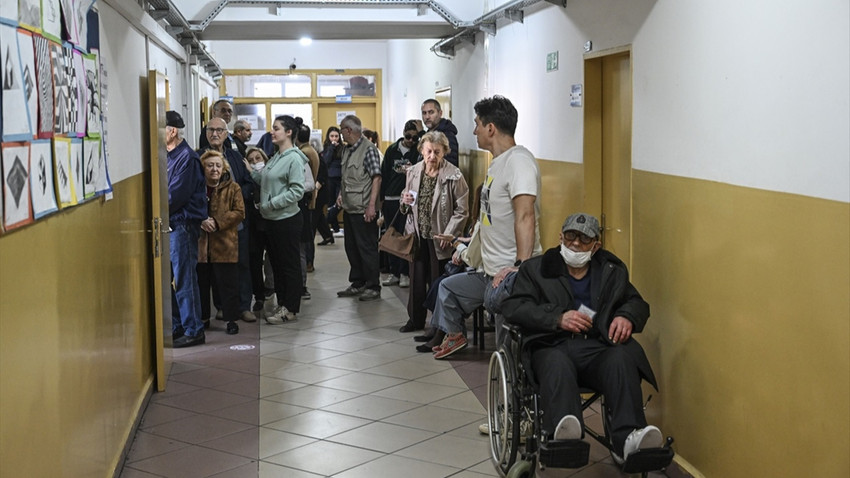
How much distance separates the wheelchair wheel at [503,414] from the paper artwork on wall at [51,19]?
2289 millimetres

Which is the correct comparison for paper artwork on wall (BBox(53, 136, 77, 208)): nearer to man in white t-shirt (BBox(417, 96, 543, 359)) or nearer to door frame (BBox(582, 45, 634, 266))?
man in white t-shirt (BBox(417, 96, 543, 359))

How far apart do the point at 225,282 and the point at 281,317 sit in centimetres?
78

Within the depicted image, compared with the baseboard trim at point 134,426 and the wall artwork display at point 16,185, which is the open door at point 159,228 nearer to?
the baseboard trim at point 134,426

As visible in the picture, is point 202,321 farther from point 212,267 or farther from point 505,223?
point 505,223

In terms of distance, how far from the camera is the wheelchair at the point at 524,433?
382cm

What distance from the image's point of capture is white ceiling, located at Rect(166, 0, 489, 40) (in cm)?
836

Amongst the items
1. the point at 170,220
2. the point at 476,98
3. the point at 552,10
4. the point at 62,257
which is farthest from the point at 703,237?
the point at 476,98

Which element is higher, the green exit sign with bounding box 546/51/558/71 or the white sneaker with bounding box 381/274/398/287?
the green exit sign with bounding box 546/51/558/71

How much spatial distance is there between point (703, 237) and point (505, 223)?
1324 millimetres

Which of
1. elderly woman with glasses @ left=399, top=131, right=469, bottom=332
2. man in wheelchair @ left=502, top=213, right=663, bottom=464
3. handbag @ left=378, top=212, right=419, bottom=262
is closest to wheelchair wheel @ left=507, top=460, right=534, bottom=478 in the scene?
man in wheelchair @ left=502, top=213, right=663, bottom=464

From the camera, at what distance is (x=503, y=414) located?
4.43 m

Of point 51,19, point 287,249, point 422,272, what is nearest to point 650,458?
point 51,19

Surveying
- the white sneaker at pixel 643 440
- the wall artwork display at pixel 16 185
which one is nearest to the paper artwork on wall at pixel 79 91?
the wall artwork display at pixel 16 185

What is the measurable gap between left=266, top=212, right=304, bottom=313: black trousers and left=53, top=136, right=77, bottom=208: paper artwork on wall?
456cm
